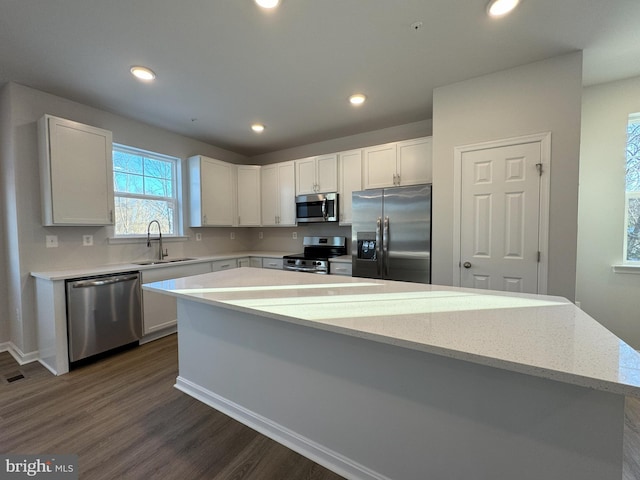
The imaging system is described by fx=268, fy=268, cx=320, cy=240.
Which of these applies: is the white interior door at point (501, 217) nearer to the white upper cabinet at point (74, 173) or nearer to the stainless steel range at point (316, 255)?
the stainless steel range at point (316, 255)

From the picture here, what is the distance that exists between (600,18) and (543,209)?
52.3 inches

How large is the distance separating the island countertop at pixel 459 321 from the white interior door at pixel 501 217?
110 centimetres

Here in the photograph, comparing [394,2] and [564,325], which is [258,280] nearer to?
[564,325]

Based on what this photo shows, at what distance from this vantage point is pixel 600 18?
1.81 m

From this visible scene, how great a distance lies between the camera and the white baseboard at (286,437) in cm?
139

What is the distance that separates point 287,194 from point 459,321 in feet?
11.8

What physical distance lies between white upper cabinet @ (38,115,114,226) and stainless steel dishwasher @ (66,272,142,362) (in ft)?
2.22

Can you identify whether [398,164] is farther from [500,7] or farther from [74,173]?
[74,173]

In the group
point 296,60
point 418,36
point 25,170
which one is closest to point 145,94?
point 25,170

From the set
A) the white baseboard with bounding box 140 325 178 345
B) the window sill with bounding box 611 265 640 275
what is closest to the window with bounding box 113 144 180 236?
A: the white baseboard with bounding box 140 325 178 345

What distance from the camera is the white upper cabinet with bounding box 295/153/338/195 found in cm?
391

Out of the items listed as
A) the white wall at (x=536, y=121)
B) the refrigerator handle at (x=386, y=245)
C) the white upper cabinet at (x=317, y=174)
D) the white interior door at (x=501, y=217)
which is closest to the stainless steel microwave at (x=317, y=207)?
the white upper cabinet at (x=317, y=174)

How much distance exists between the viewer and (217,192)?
4172 millimetres

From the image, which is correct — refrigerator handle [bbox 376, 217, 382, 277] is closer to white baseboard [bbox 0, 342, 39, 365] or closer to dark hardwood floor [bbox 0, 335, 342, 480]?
dark hardwood floor [bbox 0, 335, 342, 480]
